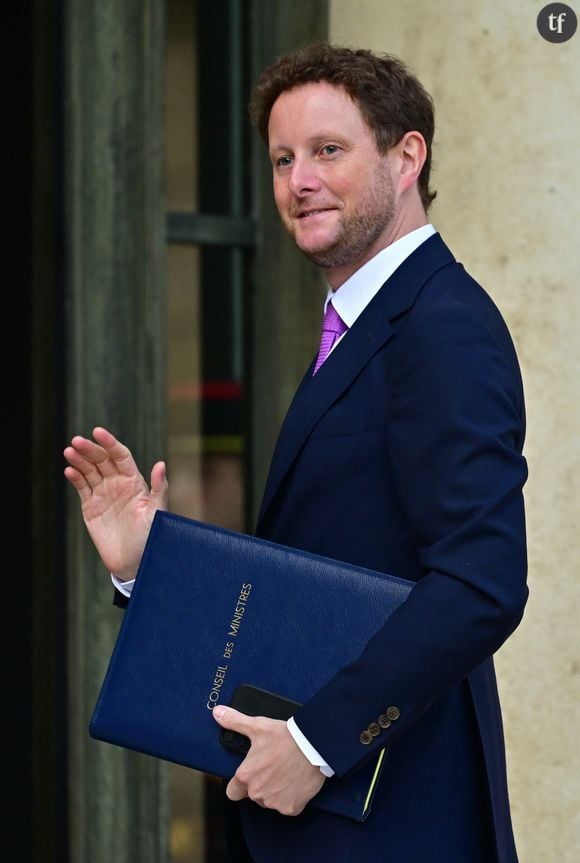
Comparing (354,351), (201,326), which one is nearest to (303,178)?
(354,351)

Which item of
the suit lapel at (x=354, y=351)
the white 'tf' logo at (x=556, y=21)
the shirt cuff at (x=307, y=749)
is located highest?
the white 'tf' logo at (x=556, y=21)

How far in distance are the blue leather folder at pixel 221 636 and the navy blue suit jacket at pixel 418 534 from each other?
5cm

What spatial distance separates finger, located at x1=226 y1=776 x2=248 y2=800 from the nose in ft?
3.25

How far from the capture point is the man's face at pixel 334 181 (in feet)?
7.91

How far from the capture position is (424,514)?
6.89 ft

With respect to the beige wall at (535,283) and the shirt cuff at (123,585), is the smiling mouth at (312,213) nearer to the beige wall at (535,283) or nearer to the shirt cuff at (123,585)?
the shirt cuff at (123,585)

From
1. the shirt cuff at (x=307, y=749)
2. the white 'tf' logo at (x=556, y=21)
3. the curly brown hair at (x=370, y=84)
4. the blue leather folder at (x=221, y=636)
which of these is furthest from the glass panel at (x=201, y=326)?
the shirt cuff at (x=307, y=749)

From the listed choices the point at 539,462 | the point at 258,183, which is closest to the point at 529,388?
the point at 539,462

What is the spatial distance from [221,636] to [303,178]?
796 millimetres

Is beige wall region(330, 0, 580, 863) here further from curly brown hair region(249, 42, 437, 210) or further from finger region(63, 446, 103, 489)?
finger region(63, 446, 103, 489)

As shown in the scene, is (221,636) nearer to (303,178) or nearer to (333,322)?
(333,322)

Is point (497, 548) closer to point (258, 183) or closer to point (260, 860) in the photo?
point (260, 860)

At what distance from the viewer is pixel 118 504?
2551 mm

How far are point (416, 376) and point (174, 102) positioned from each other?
2307mm
